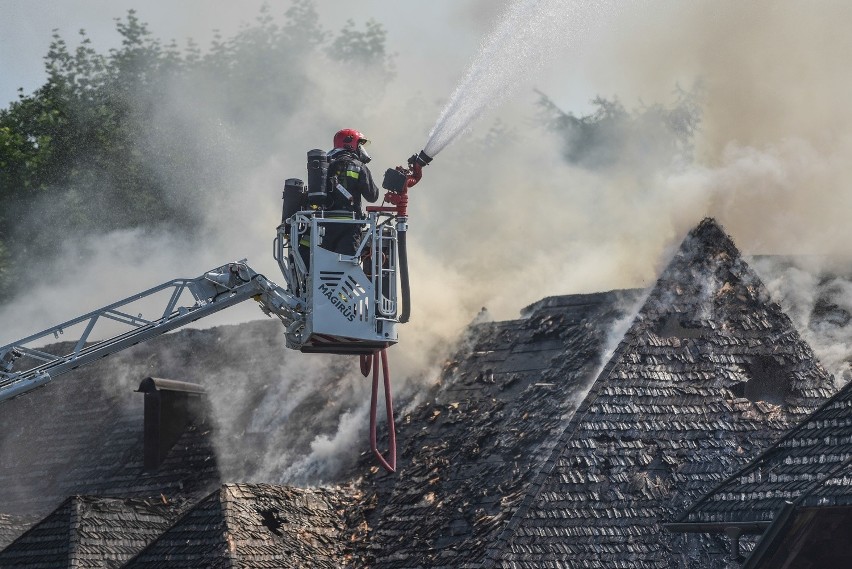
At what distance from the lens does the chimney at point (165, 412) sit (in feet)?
94.4

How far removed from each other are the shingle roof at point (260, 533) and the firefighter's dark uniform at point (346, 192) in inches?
194

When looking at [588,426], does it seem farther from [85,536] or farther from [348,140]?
[85,536]

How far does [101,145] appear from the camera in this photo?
47.6 metres

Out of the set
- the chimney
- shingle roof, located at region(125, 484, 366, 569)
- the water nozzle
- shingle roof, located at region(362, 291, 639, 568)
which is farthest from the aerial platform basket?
the chimney

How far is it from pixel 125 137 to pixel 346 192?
26822mm

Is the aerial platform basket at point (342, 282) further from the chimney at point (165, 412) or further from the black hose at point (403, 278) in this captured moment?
the chimney at point (165, 412)

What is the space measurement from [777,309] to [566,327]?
296 cm

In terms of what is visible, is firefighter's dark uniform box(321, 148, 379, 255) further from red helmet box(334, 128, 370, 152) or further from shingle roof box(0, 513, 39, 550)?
shingle roof box(0, 513, 39, 550)

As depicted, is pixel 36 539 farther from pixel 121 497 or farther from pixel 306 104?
pixel 306 104

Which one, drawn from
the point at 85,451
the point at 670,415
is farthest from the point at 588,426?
the point at 85,451

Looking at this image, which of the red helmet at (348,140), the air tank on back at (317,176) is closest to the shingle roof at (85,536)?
the air tank on back at (317,176)

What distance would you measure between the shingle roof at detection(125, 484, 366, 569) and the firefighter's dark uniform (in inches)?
194

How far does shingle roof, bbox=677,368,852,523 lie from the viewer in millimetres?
20250

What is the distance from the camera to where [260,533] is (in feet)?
80.3
